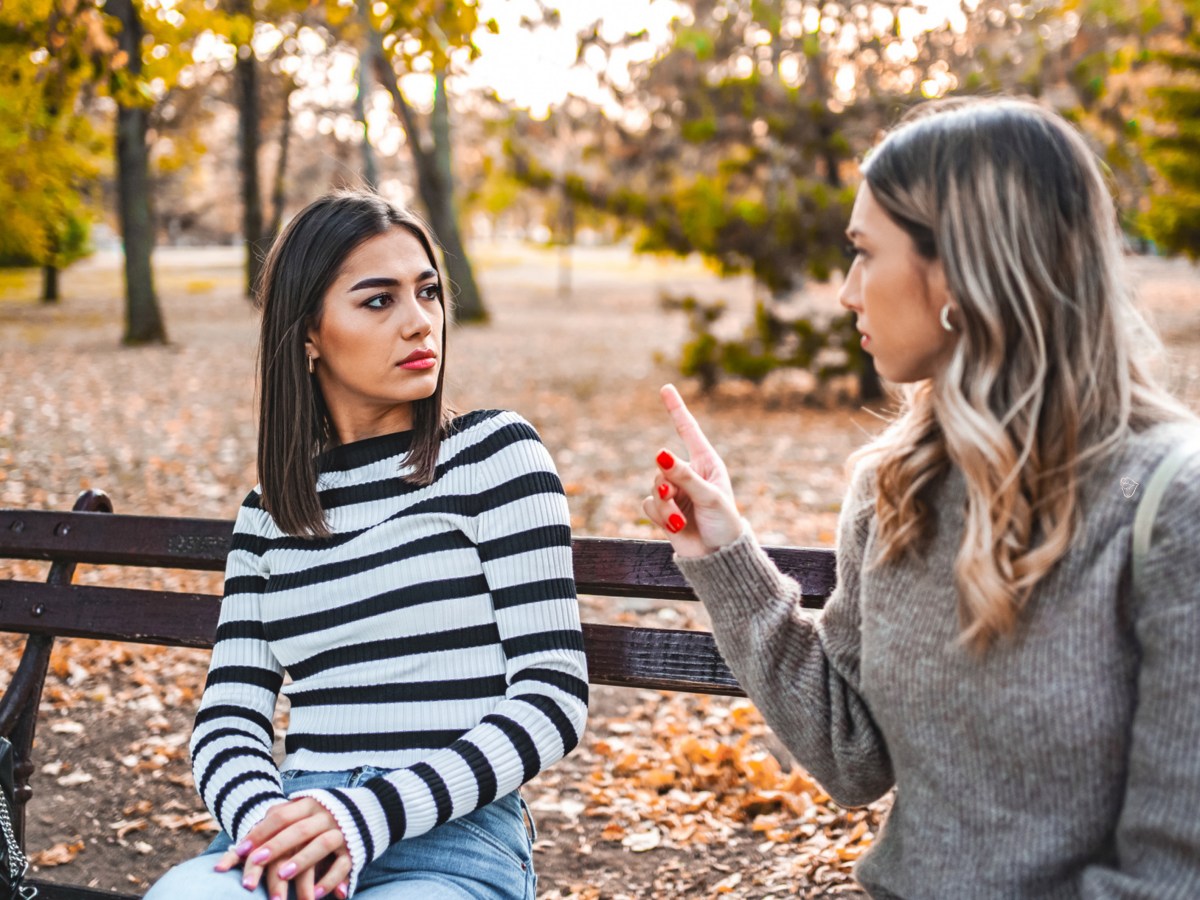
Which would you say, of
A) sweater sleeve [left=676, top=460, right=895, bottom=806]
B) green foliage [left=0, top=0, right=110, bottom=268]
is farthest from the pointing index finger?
green foliage [left=0, top=0, right=110, bottom=268]

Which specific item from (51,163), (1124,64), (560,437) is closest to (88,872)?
(560,437)

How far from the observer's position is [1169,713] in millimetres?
1499

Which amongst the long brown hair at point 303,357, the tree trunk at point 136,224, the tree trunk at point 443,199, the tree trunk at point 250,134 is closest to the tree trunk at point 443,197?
the tree trunk at point 443,199

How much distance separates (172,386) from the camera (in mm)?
12727

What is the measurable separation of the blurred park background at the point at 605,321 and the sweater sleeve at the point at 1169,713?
0.41 metres

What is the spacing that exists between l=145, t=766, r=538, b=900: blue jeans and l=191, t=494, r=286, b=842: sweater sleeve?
2.9 inches

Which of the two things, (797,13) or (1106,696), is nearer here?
(1106,696)

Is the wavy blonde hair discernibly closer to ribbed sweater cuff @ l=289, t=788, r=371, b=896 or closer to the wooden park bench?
the wooden park bench

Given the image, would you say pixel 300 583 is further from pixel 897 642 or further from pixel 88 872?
pixel 88 872

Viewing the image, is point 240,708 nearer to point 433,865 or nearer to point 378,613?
point 378,613

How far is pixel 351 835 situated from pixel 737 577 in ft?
2.56

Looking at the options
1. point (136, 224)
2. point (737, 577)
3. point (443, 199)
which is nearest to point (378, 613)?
point (737, 577)

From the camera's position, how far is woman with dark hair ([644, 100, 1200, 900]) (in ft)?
4.99

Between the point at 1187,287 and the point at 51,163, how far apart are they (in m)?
23.2
